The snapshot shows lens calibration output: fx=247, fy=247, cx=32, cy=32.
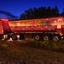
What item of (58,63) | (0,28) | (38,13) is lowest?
(58,63)

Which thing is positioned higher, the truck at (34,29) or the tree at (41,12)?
the tree at (41,12)

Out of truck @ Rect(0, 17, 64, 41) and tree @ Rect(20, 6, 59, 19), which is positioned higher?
tree @ Rect(20, 6, 59, 19)

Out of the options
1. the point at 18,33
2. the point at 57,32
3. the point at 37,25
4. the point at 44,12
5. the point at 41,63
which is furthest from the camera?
the point at 44,12

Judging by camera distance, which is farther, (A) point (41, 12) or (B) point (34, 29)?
(A) point (41, 12)

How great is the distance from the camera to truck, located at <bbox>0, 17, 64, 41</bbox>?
30.0 meters

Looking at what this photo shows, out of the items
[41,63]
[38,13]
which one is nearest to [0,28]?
[41,63]

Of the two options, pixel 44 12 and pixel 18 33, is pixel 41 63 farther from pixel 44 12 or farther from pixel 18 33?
pixel 44 12

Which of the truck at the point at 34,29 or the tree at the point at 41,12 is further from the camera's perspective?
the tree at the point at 41,12

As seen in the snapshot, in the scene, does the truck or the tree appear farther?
the tree

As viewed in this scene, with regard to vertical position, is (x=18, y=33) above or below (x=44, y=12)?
below

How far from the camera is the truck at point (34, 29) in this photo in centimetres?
2995

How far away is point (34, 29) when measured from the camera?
32.4 meters

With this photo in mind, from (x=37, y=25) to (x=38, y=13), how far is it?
114 ft

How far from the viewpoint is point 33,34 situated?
107ft
